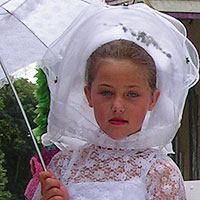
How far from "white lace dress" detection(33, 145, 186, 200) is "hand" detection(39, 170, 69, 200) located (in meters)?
0.05

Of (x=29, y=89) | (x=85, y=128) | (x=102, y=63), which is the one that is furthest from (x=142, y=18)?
(x=29, y=89)

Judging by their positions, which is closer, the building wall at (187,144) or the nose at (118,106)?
the nose at (118,106)

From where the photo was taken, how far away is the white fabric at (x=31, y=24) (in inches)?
115

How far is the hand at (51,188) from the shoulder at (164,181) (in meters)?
0.29

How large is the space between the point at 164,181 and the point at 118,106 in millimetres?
298

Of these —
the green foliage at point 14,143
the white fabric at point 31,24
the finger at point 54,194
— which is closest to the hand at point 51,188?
the finger at point 54,194

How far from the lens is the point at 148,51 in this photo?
217cm

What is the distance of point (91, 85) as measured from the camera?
222 centimetres

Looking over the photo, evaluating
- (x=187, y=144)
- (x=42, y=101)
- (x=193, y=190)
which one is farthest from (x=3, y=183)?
(x=193, y=190)

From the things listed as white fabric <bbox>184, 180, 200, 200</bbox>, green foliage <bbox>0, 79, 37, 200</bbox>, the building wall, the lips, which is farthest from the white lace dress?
the building wall

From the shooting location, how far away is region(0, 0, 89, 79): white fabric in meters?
2.93

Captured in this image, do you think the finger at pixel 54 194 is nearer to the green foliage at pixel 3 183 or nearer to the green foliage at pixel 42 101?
the green foliage at pixel 42 101

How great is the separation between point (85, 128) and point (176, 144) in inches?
199

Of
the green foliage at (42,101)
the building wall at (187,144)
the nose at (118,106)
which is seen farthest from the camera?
the building wall at (187,144)
